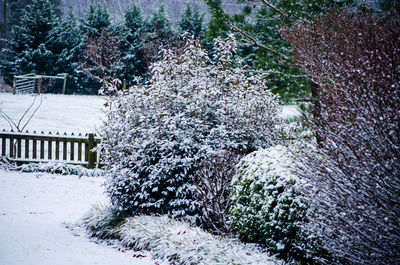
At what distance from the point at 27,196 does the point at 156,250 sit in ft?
13.6

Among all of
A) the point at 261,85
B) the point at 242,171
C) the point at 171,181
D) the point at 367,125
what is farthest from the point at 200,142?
the point at 367,125

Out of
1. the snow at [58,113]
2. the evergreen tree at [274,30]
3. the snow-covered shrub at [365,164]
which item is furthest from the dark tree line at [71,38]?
the snow-covered shrub at [365,164]

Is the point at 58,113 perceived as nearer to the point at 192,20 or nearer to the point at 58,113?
the point at 58,113

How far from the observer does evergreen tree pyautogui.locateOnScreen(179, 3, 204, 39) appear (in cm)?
3048

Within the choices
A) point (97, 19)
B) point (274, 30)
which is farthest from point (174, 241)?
point (97, 19)

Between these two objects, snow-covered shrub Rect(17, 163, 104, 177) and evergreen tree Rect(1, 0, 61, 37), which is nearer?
snow-covered shrub Rect(17, 163, 104, 177)

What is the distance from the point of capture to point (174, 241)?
4.39 m

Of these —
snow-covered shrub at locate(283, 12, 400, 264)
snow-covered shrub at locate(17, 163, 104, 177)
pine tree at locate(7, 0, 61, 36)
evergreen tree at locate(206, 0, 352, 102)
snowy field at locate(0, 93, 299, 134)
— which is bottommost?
snow-covered shrub at locate(17, 163, 104, 177)

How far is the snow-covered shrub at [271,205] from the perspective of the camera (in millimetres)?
3527

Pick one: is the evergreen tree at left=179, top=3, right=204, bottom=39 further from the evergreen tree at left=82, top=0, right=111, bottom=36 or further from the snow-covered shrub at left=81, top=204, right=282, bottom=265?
the snow-covered shrub at left=81, top=204, right=282, bottom=265

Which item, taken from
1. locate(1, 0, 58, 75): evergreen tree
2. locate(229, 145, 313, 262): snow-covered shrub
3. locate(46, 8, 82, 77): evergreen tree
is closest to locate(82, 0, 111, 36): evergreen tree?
locate(46, 8, 82, 77): evergreen tree

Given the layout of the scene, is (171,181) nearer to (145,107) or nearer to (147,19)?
(145,107)

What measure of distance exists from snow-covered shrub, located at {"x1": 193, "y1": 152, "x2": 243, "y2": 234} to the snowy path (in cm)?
97

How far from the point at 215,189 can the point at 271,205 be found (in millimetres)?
1245
